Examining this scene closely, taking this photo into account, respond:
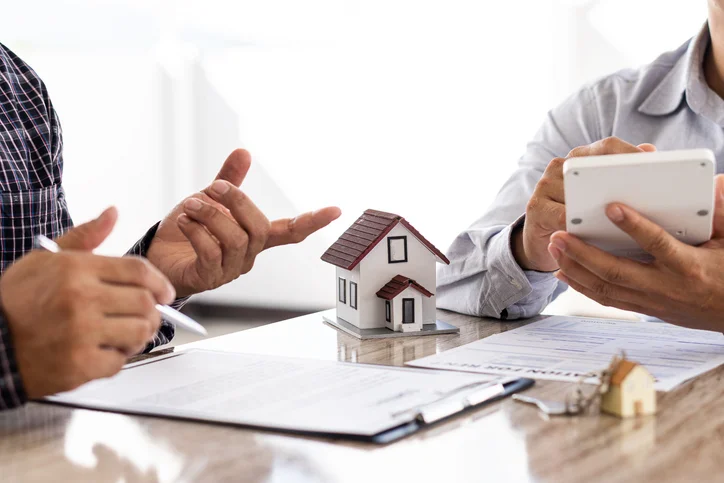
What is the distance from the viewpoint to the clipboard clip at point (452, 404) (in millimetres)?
689

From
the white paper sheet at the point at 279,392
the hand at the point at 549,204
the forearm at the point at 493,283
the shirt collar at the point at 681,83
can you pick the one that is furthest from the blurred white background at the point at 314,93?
the white paper sheet at the point at 279,392

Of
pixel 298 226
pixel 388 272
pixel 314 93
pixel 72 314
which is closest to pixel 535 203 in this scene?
pixel 388 272

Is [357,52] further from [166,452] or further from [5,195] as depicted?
[166,452]

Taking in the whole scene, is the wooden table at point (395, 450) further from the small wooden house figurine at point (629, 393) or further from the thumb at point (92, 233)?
the thumb at point (92, 233)

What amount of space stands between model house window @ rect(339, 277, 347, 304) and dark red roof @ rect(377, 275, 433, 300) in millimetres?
77

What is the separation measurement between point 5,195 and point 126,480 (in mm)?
811

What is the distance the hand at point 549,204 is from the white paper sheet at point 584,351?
4.8 inches

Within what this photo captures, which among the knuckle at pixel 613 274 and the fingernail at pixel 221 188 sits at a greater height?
the fingernail at pixel 221 188

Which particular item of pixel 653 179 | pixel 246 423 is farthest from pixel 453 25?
pixel 246 423

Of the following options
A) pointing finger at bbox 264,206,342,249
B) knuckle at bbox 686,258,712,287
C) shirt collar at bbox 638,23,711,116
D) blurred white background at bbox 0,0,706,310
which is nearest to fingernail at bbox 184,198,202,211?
pointing finger at bbox 264,206,342,249

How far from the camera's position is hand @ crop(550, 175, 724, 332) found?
90cm

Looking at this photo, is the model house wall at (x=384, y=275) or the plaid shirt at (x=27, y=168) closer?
the model house wall at (x=384, y=275)

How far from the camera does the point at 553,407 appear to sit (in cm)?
73

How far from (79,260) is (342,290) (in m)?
0.59
